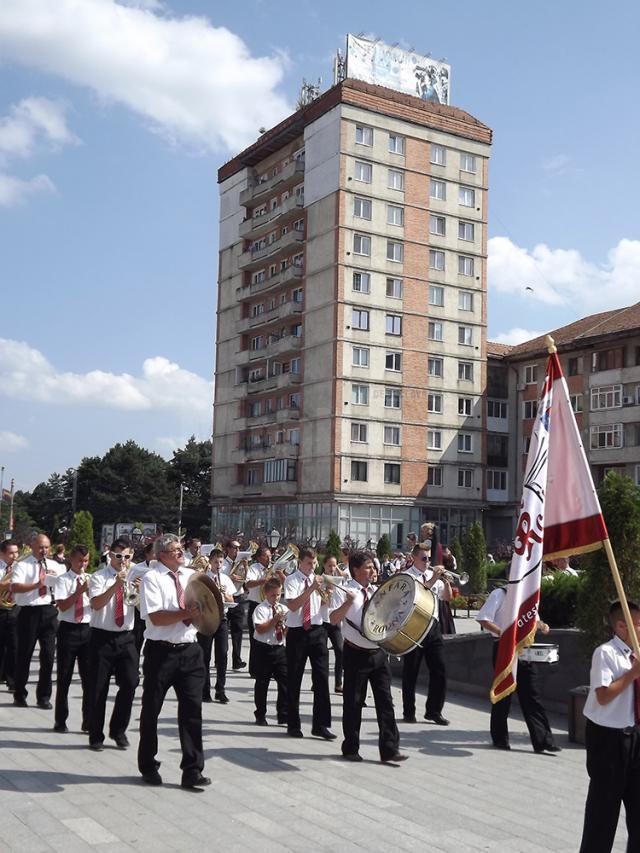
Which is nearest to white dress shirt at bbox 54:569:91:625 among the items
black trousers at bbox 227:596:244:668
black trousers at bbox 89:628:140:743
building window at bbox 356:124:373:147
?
black trousers at bbox 89:628:140:743

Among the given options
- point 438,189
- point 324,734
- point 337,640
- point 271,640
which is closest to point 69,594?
point 271,640

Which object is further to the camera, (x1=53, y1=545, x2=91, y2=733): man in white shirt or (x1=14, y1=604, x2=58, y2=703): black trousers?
(x1=14, y1=604, x2=58, y2=703): black trousers

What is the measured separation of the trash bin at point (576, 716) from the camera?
1144cm

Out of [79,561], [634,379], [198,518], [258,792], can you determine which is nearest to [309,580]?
[79,561]

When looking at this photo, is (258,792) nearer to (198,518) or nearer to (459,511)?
(459,511)

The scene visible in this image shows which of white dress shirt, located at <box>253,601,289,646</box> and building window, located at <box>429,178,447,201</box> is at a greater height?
building window, located at <box>429,178,447,201</box>

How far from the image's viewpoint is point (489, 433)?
206ft

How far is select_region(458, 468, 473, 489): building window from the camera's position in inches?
2391

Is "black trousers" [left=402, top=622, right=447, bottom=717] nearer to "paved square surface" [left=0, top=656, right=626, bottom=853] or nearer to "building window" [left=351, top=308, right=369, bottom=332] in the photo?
"paved square surface" [left=0, top=656, right=626, bottom=853]

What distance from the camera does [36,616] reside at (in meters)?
12.9

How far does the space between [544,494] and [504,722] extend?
3.86m

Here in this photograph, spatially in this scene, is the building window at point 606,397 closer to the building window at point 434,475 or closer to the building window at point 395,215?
the building window at point 434,475

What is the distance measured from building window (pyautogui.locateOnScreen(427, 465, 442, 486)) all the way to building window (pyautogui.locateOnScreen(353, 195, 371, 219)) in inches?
618

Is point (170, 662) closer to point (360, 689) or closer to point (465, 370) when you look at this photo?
point (360, 689)
